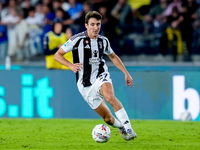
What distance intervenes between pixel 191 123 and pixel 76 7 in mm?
5480

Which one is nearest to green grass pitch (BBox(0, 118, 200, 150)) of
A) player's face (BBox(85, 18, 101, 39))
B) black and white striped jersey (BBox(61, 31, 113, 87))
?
black and white striped jersey (BBox(61, 31, 113, 87))

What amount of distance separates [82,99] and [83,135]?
3051 millimetres

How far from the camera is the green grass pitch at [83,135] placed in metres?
7.05

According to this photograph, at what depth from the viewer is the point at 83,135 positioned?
8500 millimetres

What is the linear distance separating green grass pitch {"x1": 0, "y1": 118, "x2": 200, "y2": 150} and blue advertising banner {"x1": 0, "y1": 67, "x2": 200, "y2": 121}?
1.21ft

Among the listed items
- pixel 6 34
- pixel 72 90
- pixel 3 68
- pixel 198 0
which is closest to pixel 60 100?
pixel 72 90

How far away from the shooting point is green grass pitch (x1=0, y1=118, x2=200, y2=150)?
23.1 feet

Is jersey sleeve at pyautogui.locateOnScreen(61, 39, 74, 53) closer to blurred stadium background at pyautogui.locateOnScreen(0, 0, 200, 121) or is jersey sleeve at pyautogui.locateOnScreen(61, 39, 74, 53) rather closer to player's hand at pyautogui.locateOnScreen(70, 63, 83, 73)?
player's hand at pyautogui.locateOnScreen(70, 63, 83, 73)

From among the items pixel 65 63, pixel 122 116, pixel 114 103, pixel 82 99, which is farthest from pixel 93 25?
pixel 82 99

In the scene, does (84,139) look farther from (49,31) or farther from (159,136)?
(49,31)

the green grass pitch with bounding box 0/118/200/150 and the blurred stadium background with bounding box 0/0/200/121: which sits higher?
the blurred stadium background with bounding box 0/0/200/121

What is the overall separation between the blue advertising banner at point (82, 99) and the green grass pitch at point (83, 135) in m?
0.37

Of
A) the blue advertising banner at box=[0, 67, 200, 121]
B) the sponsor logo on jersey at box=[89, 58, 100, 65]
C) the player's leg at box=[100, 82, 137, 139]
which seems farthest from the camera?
the blue advertising banner at box=[0, 67, 200, 121]

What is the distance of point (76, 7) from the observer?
1403 centimetres
